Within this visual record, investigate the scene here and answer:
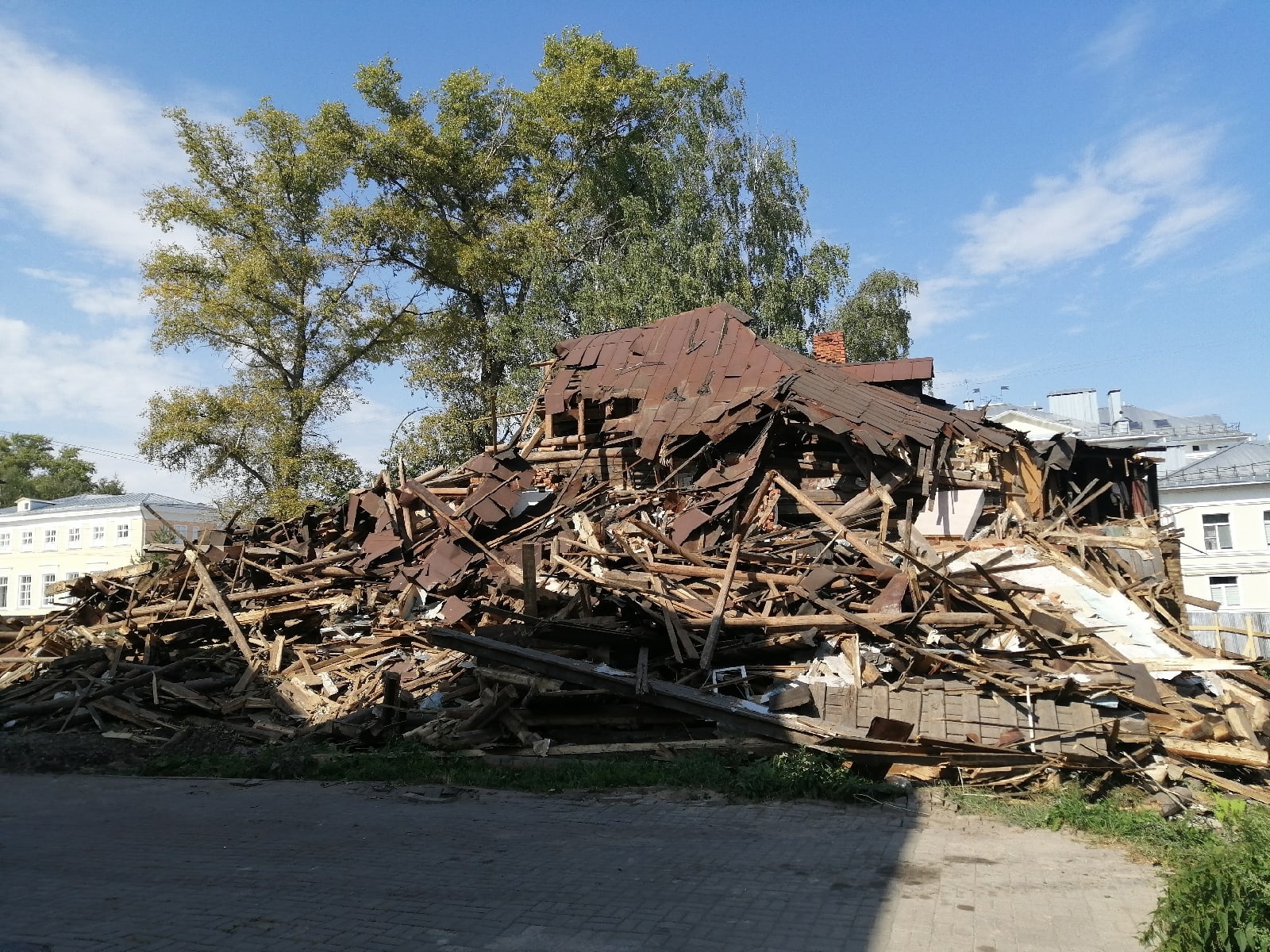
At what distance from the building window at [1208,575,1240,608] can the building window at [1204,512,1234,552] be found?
1.12 meters

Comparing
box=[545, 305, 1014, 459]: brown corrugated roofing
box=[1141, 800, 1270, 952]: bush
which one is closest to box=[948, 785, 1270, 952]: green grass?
box=[1141, 800, 1270, 952]: bush

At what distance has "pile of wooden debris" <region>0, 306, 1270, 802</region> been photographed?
29.5ft

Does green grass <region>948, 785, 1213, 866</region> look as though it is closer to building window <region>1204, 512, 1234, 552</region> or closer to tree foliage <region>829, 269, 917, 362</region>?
tree foliage <region>829, 269, 917, 362</region>

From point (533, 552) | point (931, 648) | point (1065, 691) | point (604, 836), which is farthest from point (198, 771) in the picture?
A: point (1065, 691)

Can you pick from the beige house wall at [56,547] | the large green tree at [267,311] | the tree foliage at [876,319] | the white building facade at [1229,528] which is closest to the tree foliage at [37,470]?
the beige house wall at [56,547]

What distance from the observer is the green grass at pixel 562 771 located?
8188mm

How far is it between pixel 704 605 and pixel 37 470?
71.8 meters

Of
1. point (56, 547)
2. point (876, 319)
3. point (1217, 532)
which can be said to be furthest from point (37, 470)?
point (1217, 532)

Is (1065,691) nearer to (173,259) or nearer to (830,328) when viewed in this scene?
(830,328)

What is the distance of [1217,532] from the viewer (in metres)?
33.9

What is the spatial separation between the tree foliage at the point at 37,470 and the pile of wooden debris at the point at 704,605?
57839 mm

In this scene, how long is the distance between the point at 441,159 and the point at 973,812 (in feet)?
97.7

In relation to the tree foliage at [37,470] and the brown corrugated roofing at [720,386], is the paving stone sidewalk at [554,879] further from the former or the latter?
the tree foliage at [37,470]

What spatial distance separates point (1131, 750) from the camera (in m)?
8.42
